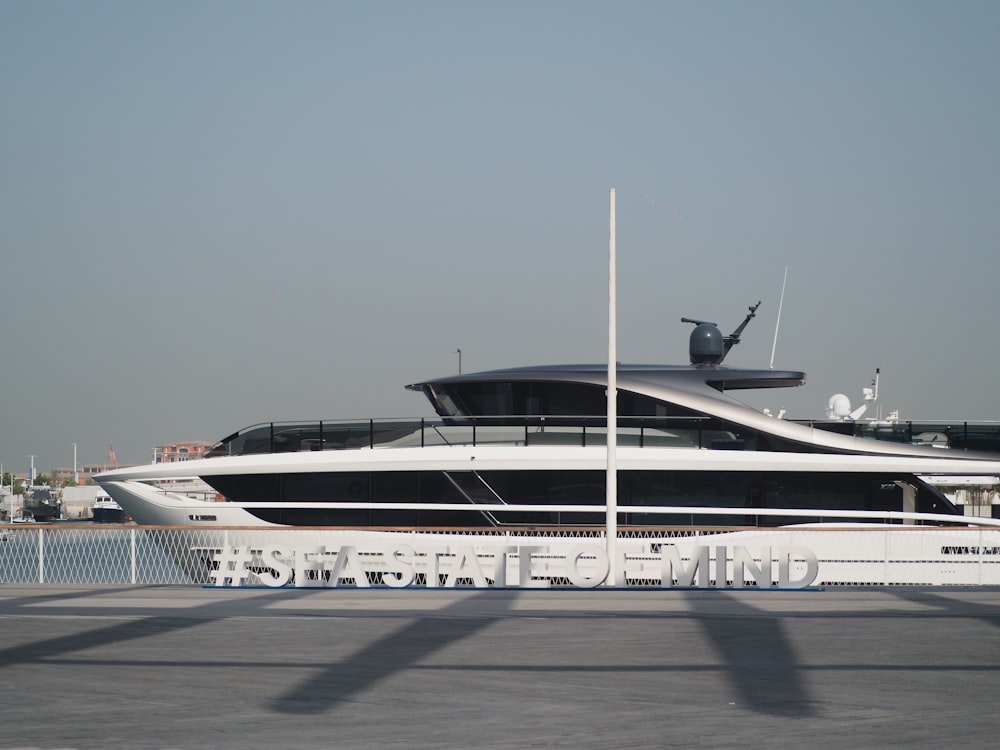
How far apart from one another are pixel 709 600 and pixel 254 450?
9635 mm

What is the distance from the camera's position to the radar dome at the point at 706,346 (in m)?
21.8

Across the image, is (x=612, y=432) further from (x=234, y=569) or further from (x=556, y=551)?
(x=234, y=569)

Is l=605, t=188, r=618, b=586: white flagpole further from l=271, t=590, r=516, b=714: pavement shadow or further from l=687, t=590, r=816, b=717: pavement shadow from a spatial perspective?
l=271, t=590, r=516, b=714: pavement shadow

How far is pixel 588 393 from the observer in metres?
20.6

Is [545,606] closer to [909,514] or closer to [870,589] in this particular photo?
[870,589]

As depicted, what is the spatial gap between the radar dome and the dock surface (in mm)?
8517

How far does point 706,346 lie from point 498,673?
1434 cm

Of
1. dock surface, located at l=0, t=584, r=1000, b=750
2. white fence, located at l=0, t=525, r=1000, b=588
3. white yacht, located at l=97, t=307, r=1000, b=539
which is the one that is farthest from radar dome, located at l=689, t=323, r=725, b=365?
dock surface, located at l=0, t=584, r=1000, b=750

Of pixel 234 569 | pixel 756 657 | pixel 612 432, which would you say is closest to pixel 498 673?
pixel 756 657

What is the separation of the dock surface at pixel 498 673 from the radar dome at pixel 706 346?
335 inches

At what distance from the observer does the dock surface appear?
→ 6.32 m

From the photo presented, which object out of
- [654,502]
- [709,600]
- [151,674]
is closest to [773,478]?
[654,502]

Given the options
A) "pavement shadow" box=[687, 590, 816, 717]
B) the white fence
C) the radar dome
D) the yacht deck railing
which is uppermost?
the radar dome

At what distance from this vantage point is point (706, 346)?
71.5 ft
